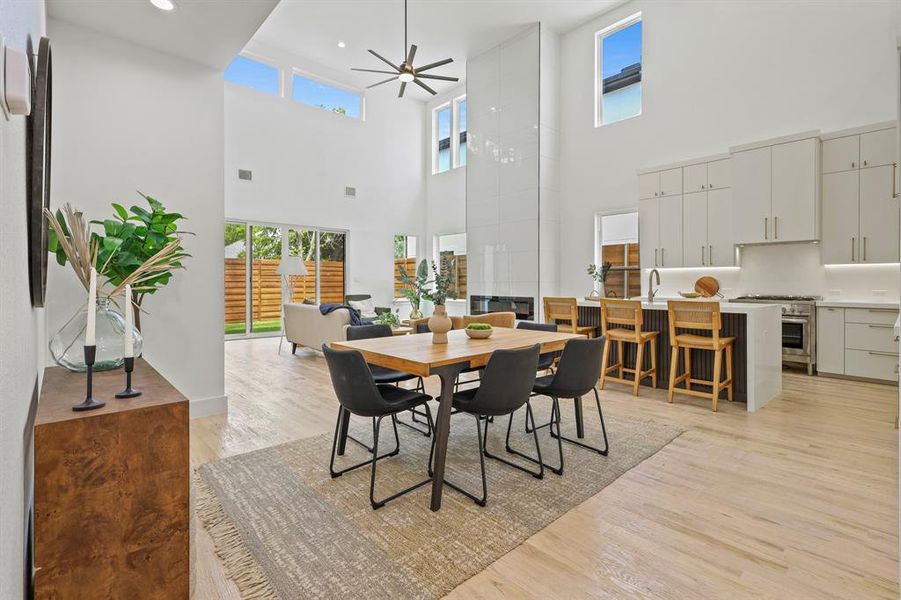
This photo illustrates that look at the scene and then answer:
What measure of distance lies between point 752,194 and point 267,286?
7936 millimetres

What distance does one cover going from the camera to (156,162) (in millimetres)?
3357

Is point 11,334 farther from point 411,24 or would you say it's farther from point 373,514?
point 411,24

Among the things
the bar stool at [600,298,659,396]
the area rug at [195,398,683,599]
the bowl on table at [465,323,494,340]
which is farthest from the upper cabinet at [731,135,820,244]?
the bowl on table at [465,323,494,340]

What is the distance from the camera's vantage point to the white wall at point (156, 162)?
3010mm

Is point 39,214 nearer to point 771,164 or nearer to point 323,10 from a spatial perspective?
point 771,164

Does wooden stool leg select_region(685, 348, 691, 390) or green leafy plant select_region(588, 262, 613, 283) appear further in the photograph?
green leafy plant select_region(588, 262, 613, 283)

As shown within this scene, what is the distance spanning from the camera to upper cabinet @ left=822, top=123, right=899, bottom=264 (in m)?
4.65

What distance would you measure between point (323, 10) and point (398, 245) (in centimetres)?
473

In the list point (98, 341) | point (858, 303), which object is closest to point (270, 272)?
point (98, 341)

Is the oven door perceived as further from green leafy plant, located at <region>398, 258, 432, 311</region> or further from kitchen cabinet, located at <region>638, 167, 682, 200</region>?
green leafy plant, located at <region>398, 258, 432, 311</region>

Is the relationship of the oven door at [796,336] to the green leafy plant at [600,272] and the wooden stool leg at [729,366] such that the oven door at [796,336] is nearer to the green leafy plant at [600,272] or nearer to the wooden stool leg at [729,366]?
the wooden stool leg at [729,366]

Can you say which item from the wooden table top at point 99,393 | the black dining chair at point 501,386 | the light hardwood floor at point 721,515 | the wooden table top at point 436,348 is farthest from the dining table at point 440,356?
the wooden table top at point 99,393

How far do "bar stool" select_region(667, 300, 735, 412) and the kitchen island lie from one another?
0.11m

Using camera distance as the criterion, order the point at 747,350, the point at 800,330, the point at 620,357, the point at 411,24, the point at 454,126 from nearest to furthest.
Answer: the point at 747,350, the point at 620,357, the point at 800,330, the point at 411,24, the point at 454,126
